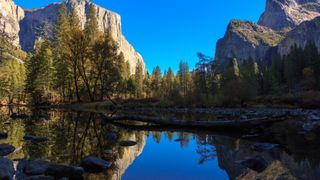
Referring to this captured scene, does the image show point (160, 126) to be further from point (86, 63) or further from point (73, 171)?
point (86, 63)

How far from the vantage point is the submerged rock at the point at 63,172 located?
234 inches

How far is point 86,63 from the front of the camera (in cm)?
4262

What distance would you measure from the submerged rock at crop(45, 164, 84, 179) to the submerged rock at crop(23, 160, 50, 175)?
0.57 feet

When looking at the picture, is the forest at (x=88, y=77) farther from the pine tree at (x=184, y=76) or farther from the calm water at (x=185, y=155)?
the pine tree at (x=184, y=76)

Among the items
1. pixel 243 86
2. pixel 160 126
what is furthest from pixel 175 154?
pixel 243 86

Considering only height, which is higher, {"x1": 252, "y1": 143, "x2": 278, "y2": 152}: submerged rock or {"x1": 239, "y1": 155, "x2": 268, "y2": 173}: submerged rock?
{"x1": 252, "y1": 143, "x2": 278, "y2": 152}: submerged rock

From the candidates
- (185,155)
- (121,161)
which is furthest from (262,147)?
(121,161)

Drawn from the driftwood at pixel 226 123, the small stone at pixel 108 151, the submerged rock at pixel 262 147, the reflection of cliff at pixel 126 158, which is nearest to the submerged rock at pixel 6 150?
the small stone at pixel 108 151

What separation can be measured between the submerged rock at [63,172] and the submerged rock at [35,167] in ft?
0.57

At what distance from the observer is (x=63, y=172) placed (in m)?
6.00

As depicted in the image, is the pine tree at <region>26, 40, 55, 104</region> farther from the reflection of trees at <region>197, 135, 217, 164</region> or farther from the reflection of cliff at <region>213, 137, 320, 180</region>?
the reflection of cliff at <region>213, 137, 320, 180</region>

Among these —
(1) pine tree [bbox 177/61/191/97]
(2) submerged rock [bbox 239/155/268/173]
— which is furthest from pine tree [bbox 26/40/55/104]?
(1) pine tree [bbox 177/61/191/97]

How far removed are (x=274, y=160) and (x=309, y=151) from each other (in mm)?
1884

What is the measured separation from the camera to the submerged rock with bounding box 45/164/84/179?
234 inches
